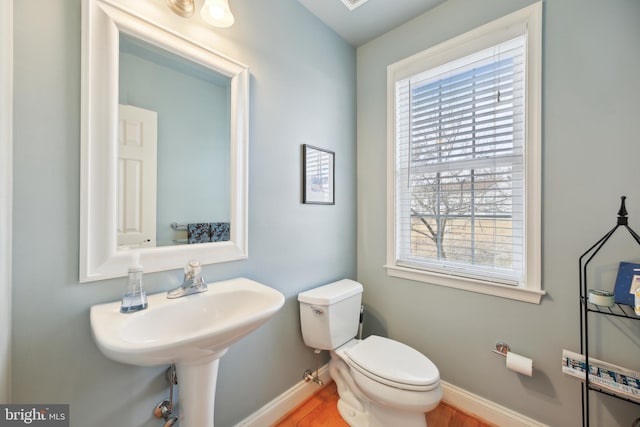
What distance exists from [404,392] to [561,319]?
85 centimetres

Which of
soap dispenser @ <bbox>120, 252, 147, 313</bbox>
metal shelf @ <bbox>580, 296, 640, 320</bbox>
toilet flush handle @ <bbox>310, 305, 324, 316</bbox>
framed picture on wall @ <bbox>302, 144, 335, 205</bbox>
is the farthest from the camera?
framed picture on wall @ <bbox>302, 144, 335, 205</bbox>

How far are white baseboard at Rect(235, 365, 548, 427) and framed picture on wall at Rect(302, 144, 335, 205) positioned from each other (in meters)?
1.18

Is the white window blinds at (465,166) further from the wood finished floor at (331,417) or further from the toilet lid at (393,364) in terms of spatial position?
the wood finished floor at (331,417)

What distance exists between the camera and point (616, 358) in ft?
3.57

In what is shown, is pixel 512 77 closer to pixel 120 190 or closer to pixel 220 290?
pixel 220 290

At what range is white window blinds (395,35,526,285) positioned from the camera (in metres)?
1.34

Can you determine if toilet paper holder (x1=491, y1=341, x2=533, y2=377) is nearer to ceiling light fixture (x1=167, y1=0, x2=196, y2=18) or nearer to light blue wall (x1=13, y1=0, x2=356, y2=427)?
light blue wall (x1=13, y1=0, x2=356, y2=427)

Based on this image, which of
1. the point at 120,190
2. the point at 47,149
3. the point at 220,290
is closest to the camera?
the point at 47,149

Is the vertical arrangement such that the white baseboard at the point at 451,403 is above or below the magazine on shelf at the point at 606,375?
below

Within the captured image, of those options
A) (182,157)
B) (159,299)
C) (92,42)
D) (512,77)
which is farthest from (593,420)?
(92,42)

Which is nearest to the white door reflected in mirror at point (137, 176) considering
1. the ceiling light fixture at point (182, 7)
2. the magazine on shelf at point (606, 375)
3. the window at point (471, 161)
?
the ceiling light fixture at point (182, 7)

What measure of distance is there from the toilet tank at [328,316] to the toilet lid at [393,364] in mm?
152

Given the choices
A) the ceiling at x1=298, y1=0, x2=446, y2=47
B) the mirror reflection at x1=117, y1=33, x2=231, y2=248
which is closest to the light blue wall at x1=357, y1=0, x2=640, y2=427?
the ceiling at x1=298, y1=0, x2=446, y2=47

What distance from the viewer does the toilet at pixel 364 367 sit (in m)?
1.12
